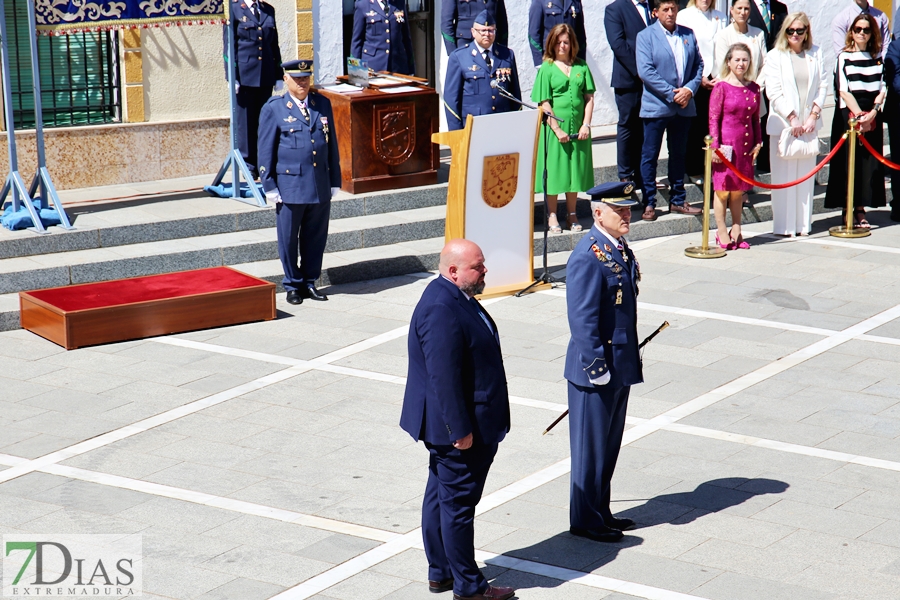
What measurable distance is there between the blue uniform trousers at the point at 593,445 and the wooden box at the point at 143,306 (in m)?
4.57

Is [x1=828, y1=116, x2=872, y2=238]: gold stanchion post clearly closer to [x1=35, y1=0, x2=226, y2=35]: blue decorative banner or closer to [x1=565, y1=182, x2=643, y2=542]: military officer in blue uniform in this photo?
[x1=35, y1=0, x2=226, y2=35]: blue decorative banner

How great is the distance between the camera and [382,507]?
708 centimetres

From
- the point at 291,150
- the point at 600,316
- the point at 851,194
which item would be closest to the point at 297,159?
the point at 291,150

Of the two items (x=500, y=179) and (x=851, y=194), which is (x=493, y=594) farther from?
(x=851, y=194)

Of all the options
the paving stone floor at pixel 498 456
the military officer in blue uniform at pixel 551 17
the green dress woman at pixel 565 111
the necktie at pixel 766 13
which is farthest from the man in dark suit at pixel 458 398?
the necktie at pixel 766 13

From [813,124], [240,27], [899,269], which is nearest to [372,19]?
[240,27]

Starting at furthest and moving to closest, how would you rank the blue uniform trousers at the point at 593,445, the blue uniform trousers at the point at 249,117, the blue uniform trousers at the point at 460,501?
1. the blue uniform trousers at the point at 249,117
2. the blue uniform trousers at the point at 593,445
3. the blue uniform trousers at the point at 460,501

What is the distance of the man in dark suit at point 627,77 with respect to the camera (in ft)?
44.1

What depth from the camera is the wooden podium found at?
1276 centimetres

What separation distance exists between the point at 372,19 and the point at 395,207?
231cm

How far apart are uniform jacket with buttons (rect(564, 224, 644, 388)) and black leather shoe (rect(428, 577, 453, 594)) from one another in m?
1.15

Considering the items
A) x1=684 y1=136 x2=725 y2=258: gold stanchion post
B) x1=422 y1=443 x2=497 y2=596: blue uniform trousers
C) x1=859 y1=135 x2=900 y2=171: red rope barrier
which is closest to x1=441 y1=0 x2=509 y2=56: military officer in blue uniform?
x1=684 y1=136 x2=725 y2=258: gold stanchion post

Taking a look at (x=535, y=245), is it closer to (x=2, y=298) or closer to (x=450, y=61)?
(x=450, y=61)

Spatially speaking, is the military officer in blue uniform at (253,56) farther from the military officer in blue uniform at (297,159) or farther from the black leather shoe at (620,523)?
the black leather shoe at (620,523)
